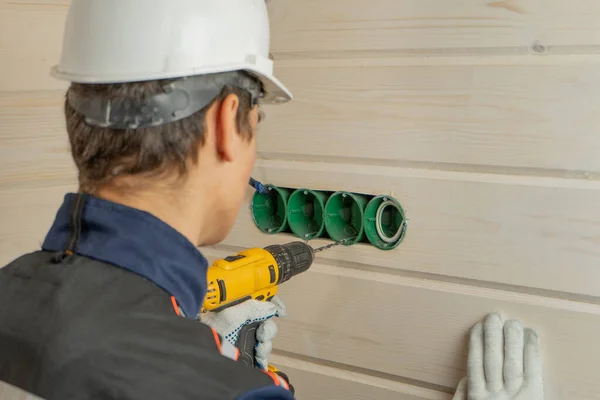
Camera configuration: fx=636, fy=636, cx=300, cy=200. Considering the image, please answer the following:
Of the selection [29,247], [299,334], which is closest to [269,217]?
[299,334]

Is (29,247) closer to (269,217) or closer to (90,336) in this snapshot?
(269,217)

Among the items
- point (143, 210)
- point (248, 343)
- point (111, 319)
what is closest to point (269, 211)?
point (248, 343)

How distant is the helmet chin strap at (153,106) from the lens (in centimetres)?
68

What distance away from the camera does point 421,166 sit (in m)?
1.11

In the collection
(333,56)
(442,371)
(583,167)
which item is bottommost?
(442,371)

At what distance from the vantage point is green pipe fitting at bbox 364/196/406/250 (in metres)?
1.15

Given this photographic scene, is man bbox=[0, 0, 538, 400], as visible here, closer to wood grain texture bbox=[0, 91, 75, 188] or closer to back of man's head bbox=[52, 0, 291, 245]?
back of man's head bbox=[52, 0, 291, 245]

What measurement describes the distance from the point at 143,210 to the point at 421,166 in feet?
1.89

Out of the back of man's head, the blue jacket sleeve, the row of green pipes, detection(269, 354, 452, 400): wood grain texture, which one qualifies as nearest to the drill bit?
the row of green pipes

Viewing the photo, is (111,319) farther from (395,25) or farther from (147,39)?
(395,25)

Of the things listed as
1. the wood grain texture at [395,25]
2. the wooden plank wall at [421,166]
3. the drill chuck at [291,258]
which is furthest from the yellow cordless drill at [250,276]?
the wood grain texture at [395,25]

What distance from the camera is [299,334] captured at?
51.2 inches

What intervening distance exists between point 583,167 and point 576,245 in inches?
4.9

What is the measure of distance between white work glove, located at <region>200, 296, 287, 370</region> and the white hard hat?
0.48 meters
